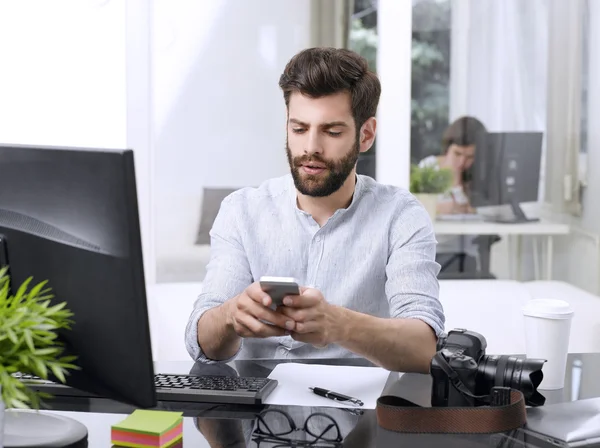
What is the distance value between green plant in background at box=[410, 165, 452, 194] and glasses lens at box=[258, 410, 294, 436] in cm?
250

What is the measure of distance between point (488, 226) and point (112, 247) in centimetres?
295

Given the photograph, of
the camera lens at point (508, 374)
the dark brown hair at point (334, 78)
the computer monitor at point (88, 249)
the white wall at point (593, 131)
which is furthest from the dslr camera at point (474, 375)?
the white wall at point (593, 131)

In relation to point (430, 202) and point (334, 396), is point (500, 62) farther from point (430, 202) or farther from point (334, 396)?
point (334, 396)

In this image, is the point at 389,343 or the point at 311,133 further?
the point at 311,133

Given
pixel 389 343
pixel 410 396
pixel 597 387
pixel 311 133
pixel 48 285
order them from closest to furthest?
pixel 48 285
pixel 410 396
pixel 597 387
pixel 389 343
pixel 311 133

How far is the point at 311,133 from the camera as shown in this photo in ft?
7.05

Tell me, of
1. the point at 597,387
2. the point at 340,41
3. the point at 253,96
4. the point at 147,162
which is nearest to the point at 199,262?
the point at 147,162

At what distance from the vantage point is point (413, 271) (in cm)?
205

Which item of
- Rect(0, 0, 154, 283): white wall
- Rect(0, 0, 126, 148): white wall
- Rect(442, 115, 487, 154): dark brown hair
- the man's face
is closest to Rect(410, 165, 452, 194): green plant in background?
Rect(442, 115, 487, 154): dark brown hair

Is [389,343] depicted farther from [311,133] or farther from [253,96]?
[253,96]

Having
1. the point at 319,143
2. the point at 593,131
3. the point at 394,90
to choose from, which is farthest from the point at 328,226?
the point at 593,131

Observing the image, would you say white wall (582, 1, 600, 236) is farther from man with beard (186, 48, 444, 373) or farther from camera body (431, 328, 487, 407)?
camera body (431, 328, 487, 407)

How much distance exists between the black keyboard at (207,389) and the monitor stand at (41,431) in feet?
0.42

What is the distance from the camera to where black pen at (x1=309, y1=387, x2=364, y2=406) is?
5.03 feet
